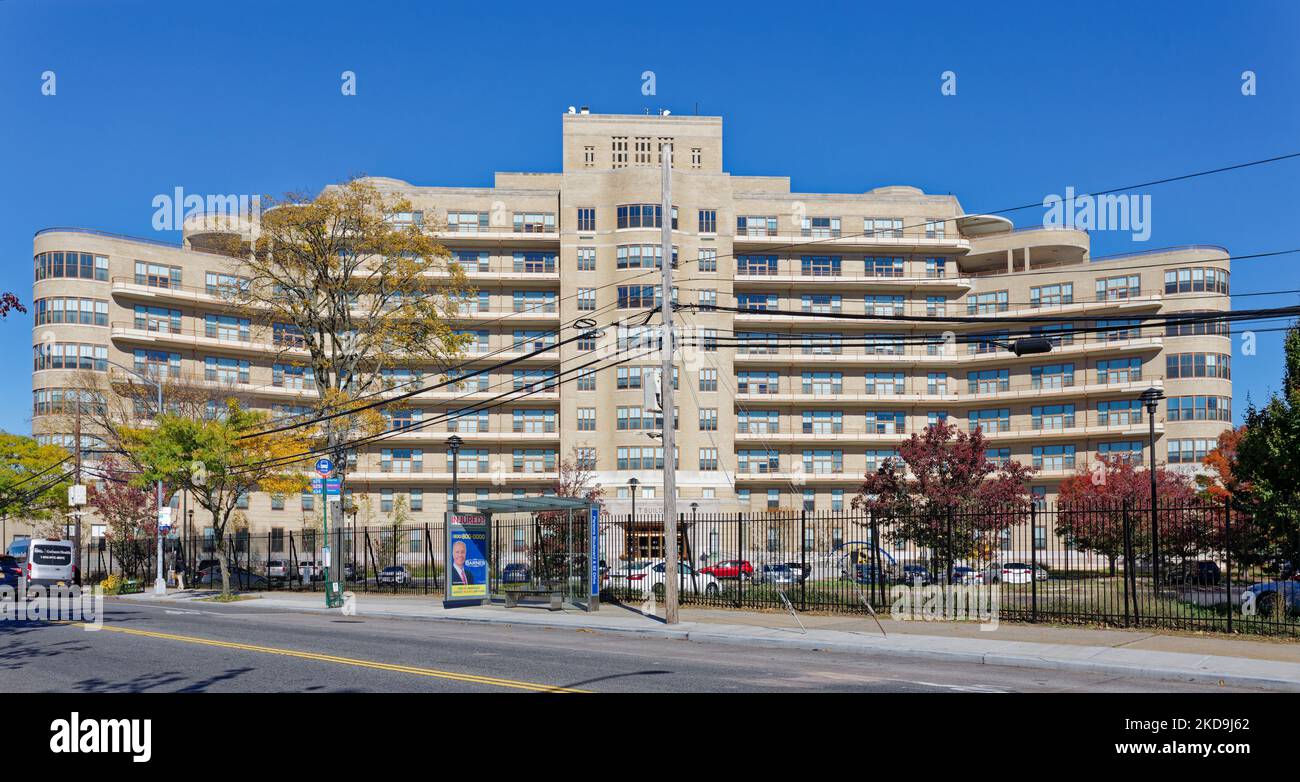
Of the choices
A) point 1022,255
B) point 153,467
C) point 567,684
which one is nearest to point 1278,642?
→ point 567,684

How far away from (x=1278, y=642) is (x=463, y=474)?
2523 inches

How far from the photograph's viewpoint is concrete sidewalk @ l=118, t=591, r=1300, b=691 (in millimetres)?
15922

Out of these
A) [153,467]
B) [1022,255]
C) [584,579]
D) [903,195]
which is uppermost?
[903,195]

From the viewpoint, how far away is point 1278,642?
61.7 ft

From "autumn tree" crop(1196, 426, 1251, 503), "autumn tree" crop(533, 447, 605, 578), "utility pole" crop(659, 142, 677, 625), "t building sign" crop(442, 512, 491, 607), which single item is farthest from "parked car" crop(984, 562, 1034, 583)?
"autumn tree" crop(1196, 426, 1251, 503)

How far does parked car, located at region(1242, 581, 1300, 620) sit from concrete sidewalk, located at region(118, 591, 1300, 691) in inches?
88.8

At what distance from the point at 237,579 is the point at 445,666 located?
3466cm

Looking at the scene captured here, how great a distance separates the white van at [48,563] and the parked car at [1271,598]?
1755 inches

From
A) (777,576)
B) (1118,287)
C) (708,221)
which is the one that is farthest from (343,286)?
(1118,287)

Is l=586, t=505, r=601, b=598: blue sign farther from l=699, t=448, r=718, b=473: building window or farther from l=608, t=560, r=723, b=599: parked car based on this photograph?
l=699, t=448, r=718, b=473: building window

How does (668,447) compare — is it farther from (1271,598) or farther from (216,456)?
(216,456)
